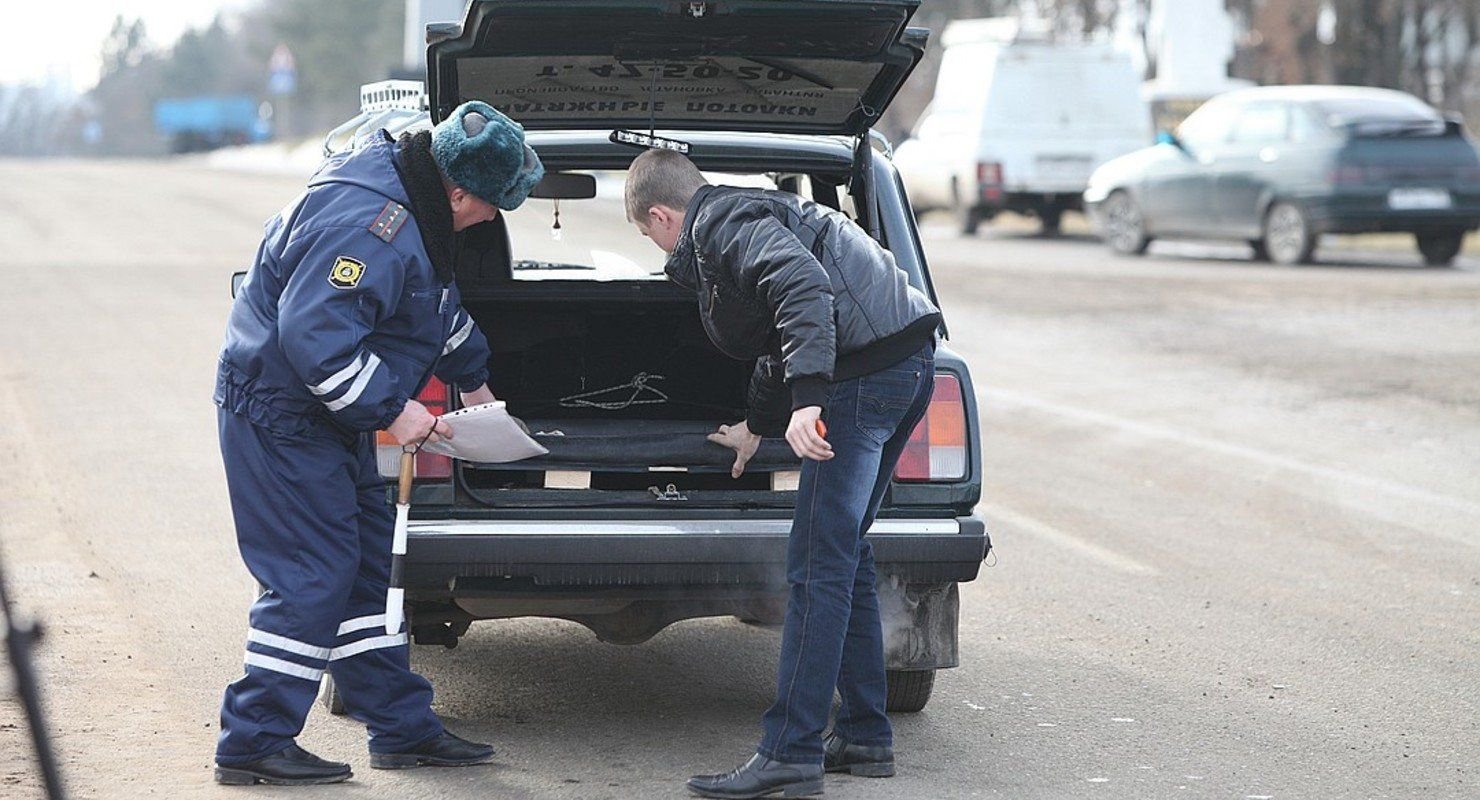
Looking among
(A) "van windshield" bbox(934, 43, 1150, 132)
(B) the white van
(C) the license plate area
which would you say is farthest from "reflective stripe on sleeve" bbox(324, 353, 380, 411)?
(A) "van windshield" bbox(934, 43, 1150, 132)

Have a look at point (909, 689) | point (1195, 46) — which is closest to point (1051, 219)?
point (1195, 46)

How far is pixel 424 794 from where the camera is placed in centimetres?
452

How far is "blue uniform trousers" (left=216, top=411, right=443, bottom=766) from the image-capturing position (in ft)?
14.6

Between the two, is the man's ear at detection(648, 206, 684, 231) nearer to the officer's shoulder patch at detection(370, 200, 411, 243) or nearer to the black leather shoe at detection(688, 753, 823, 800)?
the officer's shoulder patch at detection(370, 200, 411, 243)

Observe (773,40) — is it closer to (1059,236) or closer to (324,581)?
(324,581)

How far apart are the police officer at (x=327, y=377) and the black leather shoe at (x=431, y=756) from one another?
178 millimetres

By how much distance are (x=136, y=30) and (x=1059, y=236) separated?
14540 centimetres

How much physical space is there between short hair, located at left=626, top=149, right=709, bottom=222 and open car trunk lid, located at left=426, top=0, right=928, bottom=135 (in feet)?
1.22

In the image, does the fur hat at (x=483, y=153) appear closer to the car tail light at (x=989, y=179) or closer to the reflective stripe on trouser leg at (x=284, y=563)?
→ the reflective stripe on trouser leg at (x=284, y=563)

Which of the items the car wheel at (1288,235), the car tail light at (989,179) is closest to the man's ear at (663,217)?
the car wheel at (1288,235)

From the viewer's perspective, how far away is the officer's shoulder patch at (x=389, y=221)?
4.37m

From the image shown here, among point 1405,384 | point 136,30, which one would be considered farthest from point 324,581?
point 136,30

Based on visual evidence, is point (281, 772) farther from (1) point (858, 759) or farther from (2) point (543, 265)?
(2) point (543, 265)

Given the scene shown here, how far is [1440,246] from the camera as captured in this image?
18.8 meters
